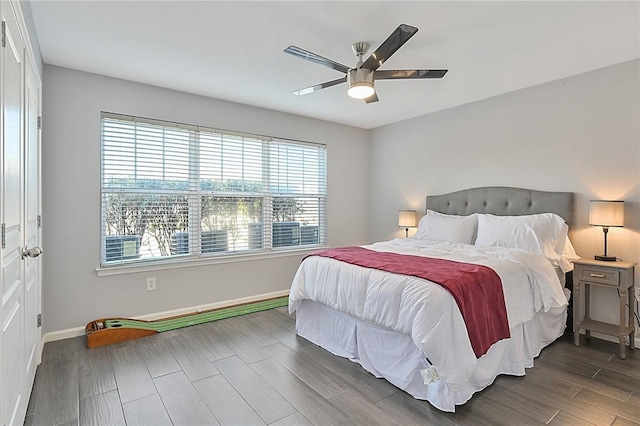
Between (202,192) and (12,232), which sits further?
(202,192)

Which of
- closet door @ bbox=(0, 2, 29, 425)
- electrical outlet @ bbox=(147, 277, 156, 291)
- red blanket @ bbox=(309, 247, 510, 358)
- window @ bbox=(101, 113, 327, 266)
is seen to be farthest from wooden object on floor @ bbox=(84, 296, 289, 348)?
red blanket @ bbox=(309, 247, 510, 358)

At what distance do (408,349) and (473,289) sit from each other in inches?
22.6

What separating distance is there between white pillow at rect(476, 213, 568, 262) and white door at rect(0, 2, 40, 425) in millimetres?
3635

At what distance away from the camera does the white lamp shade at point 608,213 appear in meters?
2.86

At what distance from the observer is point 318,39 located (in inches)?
103

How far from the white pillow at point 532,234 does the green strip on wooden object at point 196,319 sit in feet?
8.18

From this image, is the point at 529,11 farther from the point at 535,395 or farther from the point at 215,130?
the point at 215,130

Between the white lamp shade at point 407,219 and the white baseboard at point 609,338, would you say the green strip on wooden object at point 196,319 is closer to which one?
the white lamp shade at point 407,219

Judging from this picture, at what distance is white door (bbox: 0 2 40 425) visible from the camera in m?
1.50

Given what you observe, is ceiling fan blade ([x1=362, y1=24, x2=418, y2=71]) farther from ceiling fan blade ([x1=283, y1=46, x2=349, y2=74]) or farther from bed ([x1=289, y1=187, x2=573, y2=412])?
bed ([x1=289, y1=187, x2=573, y2=412])

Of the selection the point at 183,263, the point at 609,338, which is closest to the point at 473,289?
the point at 609,338

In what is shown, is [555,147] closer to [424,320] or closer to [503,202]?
[503,202]

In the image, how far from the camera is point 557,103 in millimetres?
3451

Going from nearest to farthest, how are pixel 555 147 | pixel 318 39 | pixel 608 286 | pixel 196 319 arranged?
pixel 318 39, pixel 608 286, pixel 555 147, pixel 196 319
